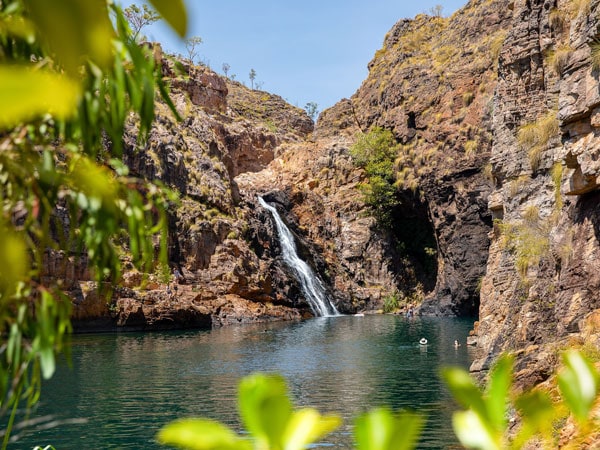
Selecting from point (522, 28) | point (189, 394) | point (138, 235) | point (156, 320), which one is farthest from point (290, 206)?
point (138, 235)

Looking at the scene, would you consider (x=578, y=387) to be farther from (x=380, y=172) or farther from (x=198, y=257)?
(x=380, y=172)

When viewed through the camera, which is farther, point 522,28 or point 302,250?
point 302,250

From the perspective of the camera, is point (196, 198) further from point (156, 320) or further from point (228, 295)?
point (156, 320)

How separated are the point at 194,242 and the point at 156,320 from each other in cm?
789

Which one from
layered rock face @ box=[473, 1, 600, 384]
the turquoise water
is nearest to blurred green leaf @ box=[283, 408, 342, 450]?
the turquoise water

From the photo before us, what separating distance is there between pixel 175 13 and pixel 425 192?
161ft

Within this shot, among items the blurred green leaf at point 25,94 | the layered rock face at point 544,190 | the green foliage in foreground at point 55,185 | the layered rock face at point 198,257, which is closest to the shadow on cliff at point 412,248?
the layered rock face at point 198,257

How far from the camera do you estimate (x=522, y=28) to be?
24625 mm

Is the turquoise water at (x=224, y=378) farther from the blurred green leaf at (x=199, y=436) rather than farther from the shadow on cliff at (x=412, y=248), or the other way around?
the shadow on cliff at (x=412, y=248)

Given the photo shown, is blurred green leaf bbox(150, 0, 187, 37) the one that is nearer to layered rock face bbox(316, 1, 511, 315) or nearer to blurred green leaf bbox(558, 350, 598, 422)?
blurred green leaf bbox(558, 350, 598, 422)

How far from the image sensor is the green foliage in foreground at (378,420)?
26.0 inches

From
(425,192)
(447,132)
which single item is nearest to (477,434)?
(447,132)

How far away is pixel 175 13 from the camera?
0.72 meters

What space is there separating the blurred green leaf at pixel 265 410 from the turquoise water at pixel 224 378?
779 cm
